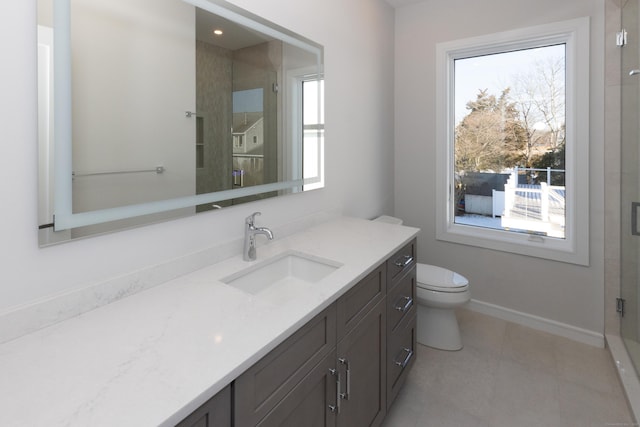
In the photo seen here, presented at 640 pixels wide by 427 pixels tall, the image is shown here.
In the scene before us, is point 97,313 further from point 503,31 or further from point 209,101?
point 503,31

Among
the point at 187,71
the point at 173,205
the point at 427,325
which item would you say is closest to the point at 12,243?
the point at 173,205

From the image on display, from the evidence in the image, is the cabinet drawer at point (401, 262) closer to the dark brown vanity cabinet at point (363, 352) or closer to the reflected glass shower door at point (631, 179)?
the dark brown vanity cabinet at point (363, 352)

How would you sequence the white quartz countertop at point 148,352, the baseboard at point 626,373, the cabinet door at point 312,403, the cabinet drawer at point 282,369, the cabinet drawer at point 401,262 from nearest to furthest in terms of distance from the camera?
the white quartz countertop at point 148,352, the cabinet drawer at point 282,369, the cabinet door at point 312,403, the cabinet drawer at point 401,262, the baseboard at point 626,373

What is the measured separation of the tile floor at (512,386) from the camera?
1734 mm

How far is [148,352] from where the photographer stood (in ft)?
2.62

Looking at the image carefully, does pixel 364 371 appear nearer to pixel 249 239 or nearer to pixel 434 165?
pixel 249 239

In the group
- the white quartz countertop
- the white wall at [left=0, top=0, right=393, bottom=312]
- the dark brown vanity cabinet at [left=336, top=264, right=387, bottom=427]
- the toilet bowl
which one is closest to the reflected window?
the white wall at [left=0, top=0, right=393, bottom=312]

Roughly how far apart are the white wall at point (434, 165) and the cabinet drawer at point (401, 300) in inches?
45.6

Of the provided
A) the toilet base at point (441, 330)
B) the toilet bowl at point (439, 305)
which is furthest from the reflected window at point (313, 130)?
the toilet base at point (441, 330)

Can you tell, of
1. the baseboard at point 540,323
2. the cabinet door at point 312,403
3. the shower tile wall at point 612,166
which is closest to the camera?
the cabinet door at point 312,403

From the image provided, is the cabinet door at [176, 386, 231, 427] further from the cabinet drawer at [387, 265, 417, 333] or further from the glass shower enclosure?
the glass shower enclosure

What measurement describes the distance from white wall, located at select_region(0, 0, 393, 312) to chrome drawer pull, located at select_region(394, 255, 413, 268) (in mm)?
609

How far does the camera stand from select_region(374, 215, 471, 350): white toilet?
221 centimetres

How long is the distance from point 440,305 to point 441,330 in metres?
0.23
